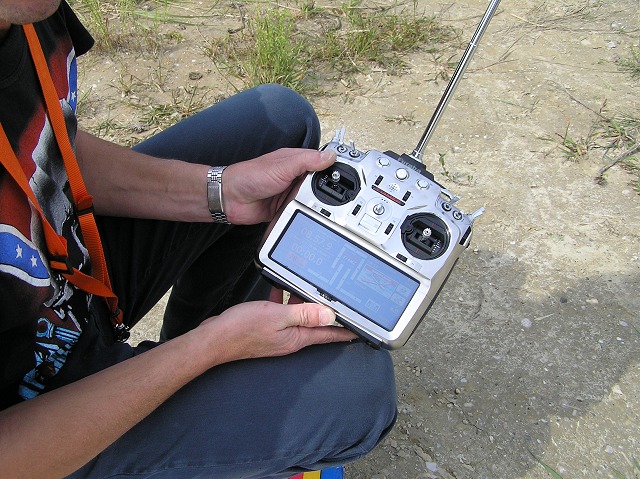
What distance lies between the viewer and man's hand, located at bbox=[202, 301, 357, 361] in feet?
3.22

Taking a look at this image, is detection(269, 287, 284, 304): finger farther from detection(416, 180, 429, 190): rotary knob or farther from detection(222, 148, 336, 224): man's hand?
detection(416, 180, 429, 190): rotary knob

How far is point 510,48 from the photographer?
2.39 metres

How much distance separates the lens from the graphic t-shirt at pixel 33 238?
858 mm

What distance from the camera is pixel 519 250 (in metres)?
1.78

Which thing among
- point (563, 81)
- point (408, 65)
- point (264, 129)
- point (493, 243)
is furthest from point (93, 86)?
point (563, 81)

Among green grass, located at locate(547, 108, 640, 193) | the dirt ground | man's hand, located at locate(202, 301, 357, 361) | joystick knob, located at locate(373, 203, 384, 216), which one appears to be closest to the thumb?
man's hand, located at locate(202, 301, 357, 361)

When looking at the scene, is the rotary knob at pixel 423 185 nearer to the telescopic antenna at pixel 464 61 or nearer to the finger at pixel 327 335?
the telescopic antenna at pixel 464 61

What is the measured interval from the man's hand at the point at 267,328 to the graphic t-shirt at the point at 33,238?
0.70 feet

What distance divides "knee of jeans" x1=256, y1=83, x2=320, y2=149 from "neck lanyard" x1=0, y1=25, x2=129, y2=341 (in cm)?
40

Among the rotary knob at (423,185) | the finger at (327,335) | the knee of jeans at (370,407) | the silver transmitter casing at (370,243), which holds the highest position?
the rotary knob at (423,185)

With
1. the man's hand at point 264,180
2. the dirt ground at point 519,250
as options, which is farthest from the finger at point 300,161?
the dirt ground at point 519,250

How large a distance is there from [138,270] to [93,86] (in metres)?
1.33

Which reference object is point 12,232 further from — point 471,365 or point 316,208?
point 471,365

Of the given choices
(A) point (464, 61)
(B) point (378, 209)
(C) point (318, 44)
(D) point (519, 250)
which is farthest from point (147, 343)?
(C) point (318, 44)
